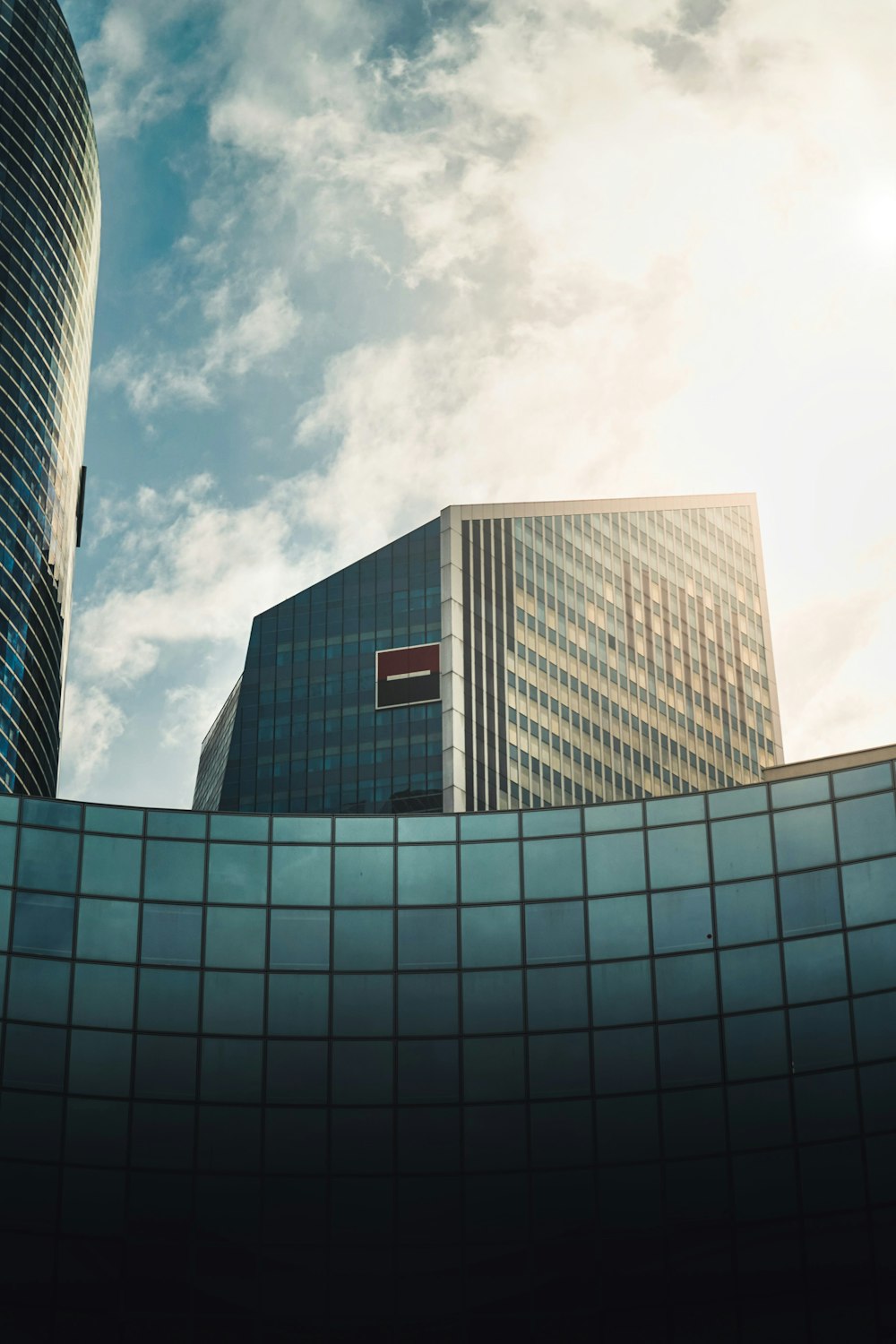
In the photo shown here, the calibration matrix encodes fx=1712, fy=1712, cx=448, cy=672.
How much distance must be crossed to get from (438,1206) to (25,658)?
A: 10072 centimetres

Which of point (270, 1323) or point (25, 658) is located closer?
point (270, 1323)

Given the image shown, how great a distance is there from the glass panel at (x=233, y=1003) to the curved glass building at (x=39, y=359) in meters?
82.6

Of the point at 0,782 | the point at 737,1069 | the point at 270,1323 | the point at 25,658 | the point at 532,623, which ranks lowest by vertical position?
the point at 270,1323

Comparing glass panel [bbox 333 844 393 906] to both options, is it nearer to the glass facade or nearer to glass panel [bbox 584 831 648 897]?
the glass facade

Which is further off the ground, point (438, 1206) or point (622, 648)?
point (622, 648)

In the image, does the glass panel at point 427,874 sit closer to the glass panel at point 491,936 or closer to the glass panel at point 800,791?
the glass panel at point 491,936

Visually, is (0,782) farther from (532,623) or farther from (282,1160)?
(282,1160)

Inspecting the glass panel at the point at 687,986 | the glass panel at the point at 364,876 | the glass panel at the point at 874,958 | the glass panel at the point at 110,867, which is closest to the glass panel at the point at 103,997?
the glass panel at the point at 110,867

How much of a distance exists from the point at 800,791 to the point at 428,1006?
13.4 meters

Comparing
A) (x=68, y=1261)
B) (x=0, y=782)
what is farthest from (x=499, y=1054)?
(x=0, y=782)

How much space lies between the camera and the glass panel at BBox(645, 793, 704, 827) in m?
54.7

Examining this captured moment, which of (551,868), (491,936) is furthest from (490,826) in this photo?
(491,936)

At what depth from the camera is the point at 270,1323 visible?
161ft

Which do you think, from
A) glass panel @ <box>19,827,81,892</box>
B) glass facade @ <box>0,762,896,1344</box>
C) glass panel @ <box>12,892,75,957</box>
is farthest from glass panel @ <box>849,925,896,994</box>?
glass panel @ <box>19,827,81,892</box>
